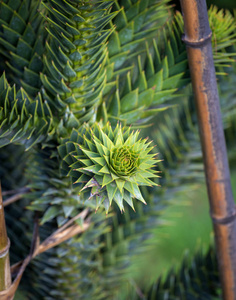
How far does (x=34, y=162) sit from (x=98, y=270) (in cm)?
46

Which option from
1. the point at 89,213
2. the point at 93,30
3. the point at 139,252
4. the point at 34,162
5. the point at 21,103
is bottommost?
the point at 139,252

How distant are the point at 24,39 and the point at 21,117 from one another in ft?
0.67

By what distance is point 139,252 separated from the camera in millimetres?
1218

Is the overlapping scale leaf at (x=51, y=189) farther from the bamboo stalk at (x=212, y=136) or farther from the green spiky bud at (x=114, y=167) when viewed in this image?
the bamboo stalk at (x=212, y=136)

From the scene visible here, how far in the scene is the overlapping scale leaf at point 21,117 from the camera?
2.22 feet

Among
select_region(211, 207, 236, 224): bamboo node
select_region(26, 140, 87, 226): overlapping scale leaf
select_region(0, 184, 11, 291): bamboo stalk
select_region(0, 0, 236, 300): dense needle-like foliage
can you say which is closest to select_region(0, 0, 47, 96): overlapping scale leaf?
select_region(0, 0, 236, 300): dense needle-like foliage

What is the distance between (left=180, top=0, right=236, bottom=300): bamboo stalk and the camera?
2.31ft

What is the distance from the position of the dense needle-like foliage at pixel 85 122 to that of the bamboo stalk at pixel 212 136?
80 mm

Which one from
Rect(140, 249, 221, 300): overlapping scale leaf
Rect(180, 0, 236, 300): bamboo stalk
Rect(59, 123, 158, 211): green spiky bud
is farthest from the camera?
Rect(140, 249, 221, 300): overlapping scale leaf

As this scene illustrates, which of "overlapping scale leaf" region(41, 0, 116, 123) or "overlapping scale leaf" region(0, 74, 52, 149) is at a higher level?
"overlapping scale leaf" region(41, 0, 116, 123)

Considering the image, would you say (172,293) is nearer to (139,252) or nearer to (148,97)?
(139,252)

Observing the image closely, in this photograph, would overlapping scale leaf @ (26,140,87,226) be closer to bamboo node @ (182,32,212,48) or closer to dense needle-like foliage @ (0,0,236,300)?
dense needle-like foliage @ (0,0,236,300)

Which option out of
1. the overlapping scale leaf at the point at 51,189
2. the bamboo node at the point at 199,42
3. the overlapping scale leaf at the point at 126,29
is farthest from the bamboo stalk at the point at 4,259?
the bamboo node at the point at 199,42

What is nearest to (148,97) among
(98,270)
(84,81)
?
(84,81)
